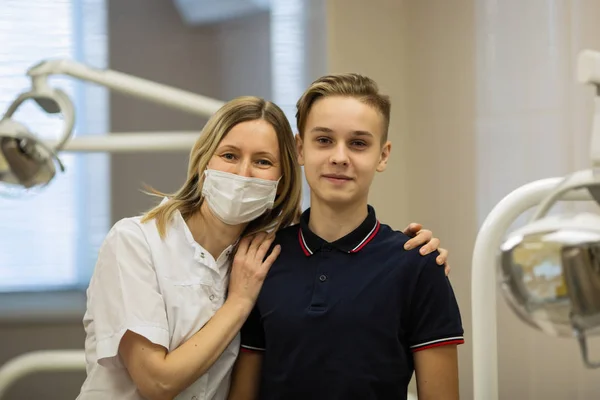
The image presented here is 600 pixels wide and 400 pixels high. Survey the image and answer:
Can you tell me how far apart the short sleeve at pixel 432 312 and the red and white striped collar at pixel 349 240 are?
0.12 meters

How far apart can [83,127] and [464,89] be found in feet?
4.16

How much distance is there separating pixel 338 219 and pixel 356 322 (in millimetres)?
211

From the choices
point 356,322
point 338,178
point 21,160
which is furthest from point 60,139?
point 356,322

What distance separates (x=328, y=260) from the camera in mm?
1392

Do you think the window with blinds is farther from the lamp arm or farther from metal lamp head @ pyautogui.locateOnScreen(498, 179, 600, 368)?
metal lamp head @ pyautogui.locateOnScreen(498, 179, 600, 368)

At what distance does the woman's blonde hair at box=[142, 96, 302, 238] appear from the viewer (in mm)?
1472

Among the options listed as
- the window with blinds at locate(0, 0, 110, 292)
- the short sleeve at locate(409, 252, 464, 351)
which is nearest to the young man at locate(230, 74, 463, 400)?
the short sleeve at locate(409, 252, 464, 351)

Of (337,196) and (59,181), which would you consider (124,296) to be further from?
(59,181)

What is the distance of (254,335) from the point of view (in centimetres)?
146

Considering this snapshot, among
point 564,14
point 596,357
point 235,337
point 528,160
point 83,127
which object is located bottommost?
point 596,357

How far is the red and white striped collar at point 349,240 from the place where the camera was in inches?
55.0

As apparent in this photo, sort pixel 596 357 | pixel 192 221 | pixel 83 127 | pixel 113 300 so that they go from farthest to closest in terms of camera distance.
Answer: pixel 83 127, pixel 596 357, pixel 192 221, pixel 113 300

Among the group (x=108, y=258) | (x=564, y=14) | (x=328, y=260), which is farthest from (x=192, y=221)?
(x=564, y=14)

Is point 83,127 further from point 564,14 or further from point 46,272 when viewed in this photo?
Answer: point 564,14
